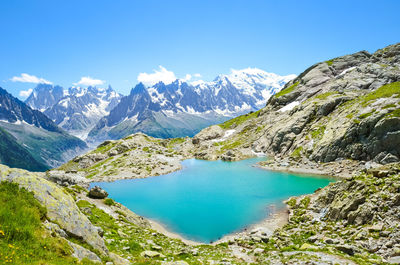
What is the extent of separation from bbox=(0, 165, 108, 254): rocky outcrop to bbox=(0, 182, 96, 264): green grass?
1.76ft

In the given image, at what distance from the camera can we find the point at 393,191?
1059 inches

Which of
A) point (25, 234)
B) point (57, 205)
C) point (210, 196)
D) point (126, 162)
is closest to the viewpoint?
point (25, 234)

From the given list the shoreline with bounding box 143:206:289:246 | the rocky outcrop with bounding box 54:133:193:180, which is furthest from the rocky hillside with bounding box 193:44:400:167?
the shoreline with bounding box 143:206:289:246

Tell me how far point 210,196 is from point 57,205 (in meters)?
50.4

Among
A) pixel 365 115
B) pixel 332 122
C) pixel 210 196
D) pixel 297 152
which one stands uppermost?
pixel 332 122

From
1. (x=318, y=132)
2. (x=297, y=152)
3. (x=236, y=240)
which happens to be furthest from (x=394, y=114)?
(x=236, y=240)

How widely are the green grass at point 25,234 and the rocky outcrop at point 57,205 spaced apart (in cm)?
54

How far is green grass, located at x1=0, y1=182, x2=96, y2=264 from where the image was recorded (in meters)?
8.71

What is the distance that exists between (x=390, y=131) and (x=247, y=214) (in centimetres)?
5398

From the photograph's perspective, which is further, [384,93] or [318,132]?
[318,132]

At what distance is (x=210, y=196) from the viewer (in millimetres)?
60500

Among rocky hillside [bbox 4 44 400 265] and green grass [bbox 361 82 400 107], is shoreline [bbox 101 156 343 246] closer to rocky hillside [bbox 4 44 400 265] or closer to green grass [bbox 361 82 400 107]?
rocky hillside [bbox 4 44 400 265]

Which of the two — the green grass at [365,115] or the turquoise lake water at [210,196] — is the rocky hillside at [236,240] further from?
the green grass at [365,115]

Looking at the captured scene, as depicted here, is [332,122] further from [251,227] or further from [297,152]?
[251,227]
